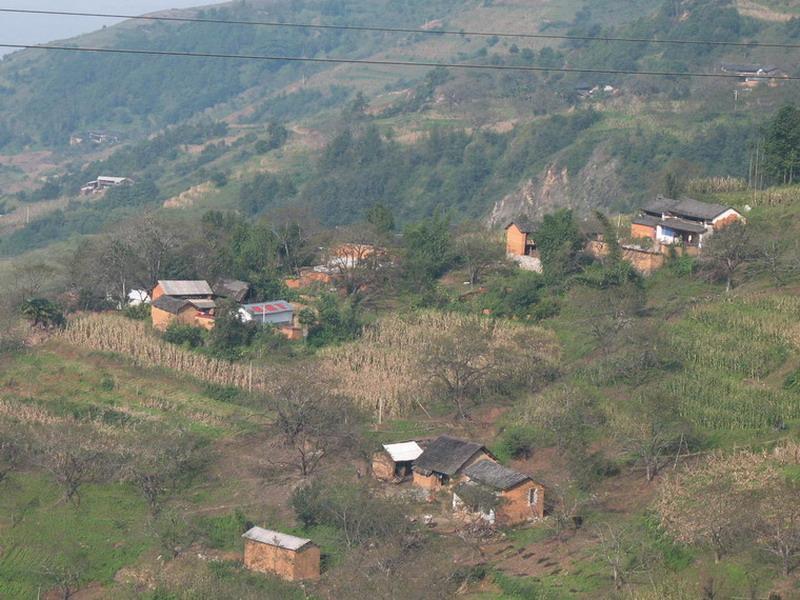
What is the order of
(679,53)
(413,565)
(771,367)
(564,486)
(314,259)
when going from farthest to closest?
(679,53), (314,259), (771,367), (564,486), (413,565)

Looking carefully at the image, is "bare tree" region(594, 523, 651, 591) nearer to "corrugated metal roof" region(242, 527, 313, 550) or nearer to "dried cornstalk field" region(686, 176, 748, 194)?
"corrugated metal roof" region(242, 527, 313, 550)

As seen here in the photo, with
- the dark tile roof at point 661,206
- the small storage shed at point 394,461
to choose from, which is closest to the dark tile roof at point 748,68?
the dark tile roof at point 661,206

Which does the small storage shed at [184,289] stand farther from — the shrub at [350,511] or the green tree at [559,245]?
the shrub at [350,511]

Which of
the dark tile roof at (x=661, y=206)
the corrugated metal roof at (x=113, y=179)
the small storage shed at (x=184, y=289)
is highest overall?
the dark tile roof at (x=661, y=206)

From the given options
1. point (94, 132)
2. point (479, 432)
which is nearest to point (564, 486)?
point (479, 432)

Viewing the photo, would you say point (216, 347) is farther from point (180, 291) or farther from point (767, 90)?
point (767, 90)
